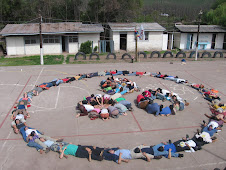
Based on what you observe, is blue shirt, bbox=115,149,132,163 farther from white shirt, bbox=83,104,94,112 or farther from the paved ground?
white shirt, bbox=83,104,94,112

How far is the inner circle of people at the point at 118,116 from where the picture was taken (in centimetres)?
766

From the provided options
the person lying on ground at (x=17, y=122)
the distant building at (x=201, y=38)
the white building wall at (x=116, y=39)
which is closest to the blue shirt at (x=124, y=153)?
the person lying on ground at (x=17, y=122)

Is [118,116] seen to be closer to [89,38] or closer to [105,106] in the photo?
[105,106]

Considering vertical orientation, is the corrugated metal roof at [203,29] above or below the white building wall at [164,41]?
above

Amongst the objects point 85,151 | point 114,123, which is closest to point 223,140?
point 114,123

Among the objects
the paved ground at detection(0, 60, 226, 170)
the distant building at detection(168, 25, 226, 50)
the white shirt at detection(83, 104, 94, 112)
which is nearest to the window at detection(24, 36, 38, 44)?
the paved ground at detection(0, 60, 226, 170)

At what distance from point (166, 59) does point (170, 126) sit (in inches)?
593

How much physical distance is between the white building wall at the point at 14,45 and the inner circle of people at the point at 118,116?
13883 mm

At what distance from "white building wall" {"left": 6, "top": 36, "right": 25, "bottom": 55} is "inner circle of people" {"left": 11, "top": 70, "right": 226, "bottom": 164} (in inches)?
547

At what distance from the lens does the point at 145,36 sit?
29891mm

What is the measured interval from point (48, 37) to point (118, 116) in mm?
19934

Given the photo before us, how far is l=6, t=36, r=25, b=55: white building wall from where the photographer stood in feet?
86.6

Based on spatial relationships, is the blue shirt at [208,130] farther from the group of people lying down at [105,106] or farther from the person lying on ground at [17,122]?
the person lying on ground at [17,122]

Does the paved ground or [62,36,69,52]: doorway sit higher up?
[62,36,69,52]: doorway
